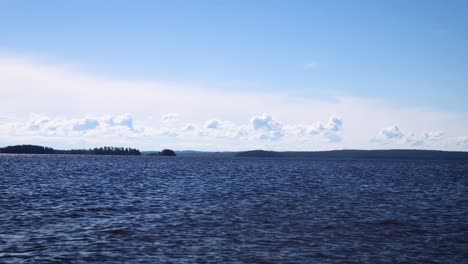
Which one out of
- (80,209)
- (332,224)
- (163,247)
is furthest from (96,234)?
(332,224)

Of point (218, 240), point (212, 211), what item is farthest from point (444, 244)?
point (212, 211)

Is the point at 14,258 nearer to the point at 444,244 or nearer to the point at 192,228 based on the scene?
the point at 192,228

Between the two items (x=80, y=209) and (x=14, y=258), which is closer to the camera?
(x=14, y=258)

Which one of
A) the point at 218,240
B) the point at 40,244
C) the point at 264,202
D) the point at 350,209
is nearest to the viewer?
the point at 40,244

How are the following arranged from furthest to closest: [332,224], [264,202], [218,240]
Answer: [264,202]
[332,224]
[218,240]

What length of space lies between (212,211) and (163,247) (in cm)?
1323

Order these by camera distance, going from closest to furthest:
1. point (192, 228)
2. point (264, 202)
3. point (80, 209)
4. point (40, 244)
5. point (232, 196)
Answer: point (40, 244), point (192, 228), point (80, 209), point (264, 202), point (232, 196)

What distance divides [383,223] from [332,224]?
394 centimetres

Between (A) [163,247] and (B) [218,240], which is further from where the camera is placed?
(B) [218,240]

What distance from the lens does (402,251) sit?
23016 millimetres

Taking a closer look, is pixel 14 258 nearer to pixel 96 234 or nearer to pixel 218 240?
pixel 96 234

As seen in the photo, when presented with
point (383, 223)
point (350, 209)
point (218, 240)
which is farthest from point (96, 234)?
point (350, 209)

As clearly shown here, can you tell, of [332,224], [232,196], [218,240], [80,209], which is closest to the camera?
[218,240]

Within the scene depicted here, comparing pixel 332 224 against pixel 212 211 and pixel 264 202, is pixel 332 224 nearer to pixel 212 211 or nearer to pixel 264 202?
pixel 212 211
